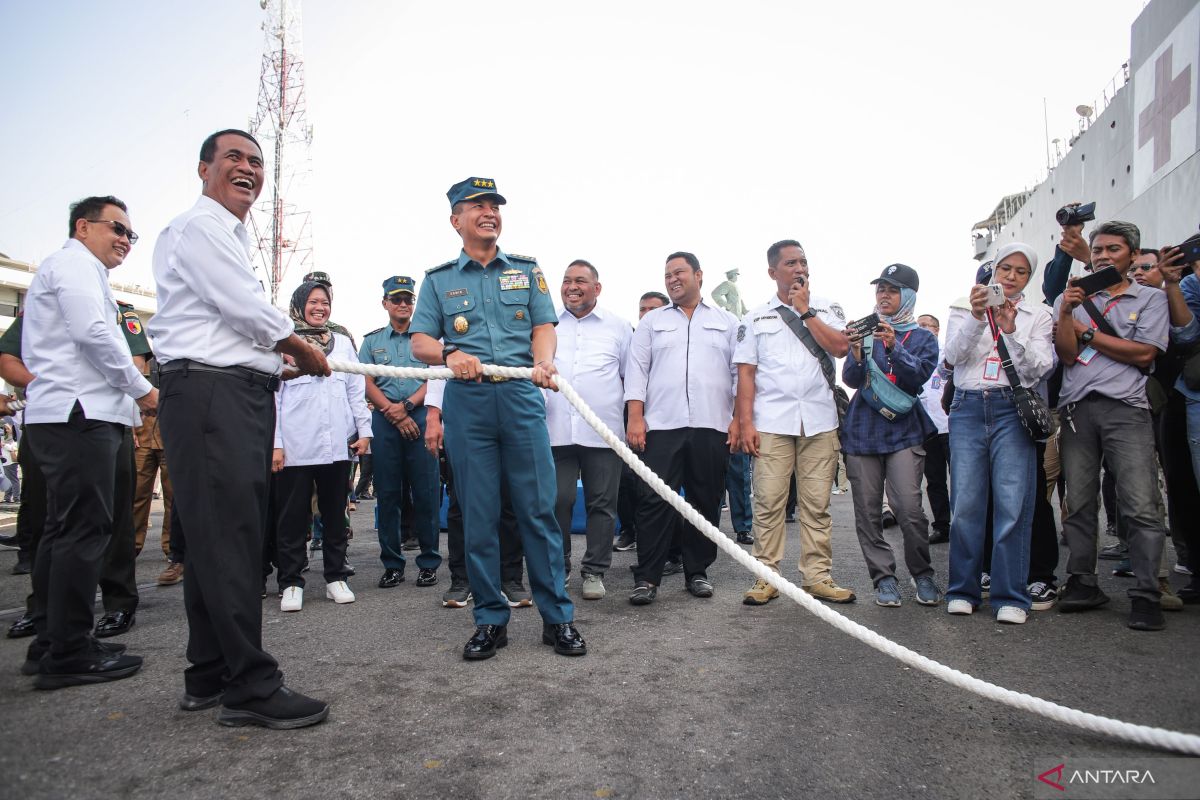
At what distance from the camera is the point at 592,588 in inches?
179

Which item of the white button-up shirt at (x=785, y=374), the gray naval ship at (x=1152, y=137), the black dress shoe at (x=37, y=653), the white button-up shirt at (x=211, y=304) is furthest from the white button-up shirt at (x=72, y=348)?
the gray naval ship at (x=1152, y=137)

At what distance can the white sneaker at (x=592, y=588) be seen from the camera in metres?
4.54

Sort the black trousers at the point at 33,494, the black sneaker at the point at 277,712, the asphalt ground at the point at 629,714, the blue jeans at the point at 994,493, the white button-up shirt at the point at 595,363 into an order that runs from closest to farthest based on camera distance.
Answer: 1. the asphalt ground at the point at 629,714
2. the black sneaker at the point at 277,712
3. the blue jeans at the point at 994,493
4. the black trousers at the point at 33,494
5. the white button-up shirt at the point at 595,363

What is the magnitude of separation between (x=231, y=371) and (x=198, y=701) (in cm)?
114

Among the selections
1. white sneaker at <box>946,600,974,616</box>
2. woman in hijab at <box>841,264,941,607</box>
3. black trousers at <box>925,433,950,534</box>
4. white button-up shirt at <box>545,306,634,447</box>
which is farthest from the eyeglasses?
black trousers at <box>925,433,950,534</box>

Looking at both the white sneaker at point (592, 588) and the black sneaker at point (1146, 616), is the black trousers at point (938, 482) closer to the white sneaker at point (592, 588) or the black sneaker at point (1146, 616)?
the black sneaker at point (1146, 616)

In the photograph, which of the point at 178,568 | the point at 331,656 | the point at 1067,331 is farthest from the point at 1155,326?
the point at 178,568

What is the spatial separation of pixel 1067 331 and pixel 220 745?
4070mm

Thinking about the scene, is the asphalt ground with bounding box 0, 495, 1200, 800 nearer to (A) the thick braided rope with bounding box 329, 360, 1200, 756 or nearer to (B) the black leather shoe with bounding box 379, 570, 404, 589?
(A) the thick braided rope with bounding box 329, 360, 1200, 756

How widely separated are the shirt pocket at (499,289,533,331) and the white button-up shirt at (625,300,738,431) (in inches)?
53.8

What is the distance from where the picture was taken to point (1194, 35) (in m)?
11.5

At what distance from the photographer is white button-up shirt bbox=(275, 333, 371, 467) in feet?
15.1

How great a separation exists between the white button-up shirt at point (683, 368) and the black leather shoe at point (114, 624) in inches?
116

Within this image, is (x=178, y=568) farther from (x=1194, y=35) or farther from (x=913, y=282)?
(x=1194, y=35)
